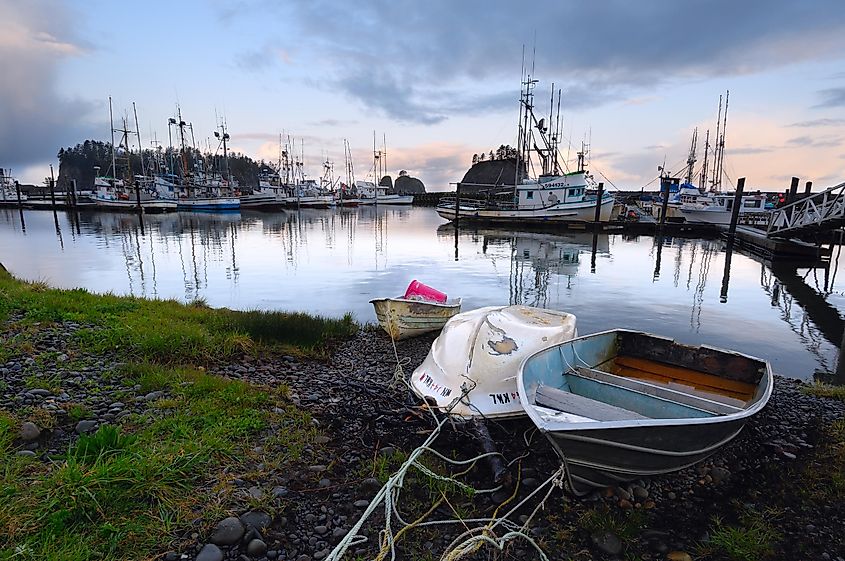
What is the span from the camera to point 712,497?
4172 millimetres

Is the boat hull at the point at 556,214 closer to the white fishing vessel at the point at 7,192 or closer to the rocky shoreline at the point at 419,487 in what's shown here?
the rocky shoreline at the point at 419,487

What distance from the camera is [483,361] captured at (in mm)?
5441

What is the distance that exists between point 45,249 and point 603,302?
1075 inches

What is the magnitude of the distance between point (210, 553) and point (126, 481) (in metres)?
0.87

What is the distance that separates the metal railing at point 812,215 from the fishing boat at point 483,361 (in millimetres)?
16399

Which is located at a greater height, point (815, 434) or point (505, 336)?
point (505, 336)

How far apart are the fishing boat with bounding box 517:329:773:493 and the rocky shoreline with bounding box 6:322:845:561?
426mm

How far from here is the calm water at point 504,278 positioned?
11781 mm

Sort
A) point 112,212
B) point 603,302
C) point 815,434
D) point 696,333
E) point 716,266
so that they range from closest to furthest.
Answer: point 815,434, point 696,333, point 603,302, point 716,266, point 112,212

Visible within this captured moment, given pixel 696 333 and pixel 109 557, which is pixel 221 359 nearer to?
pixel 109 557

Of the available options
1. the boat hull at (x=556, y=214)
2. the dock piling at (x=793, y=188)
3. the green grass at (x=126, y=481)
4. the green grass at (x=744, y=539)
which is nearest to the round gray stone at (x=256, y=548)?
the green grass at (x=126, y=481)

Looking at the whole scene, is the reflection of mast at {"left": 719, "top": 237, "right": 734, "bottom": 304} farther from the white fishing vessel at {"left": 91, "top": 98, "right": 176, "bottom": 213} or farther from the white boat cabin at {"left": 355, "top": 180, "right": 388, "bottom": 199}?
the white boat cabin at {"left": 355, "top": 180, "right": 388, "bottom": 199}

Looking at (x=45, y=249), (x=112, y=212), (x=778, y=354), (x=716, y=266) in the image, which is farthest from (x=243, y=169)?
(x=778, y=354)

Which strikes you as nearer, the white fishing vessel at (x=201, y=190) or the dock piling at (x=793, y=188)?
the dock piling at (x=793, y=188)
